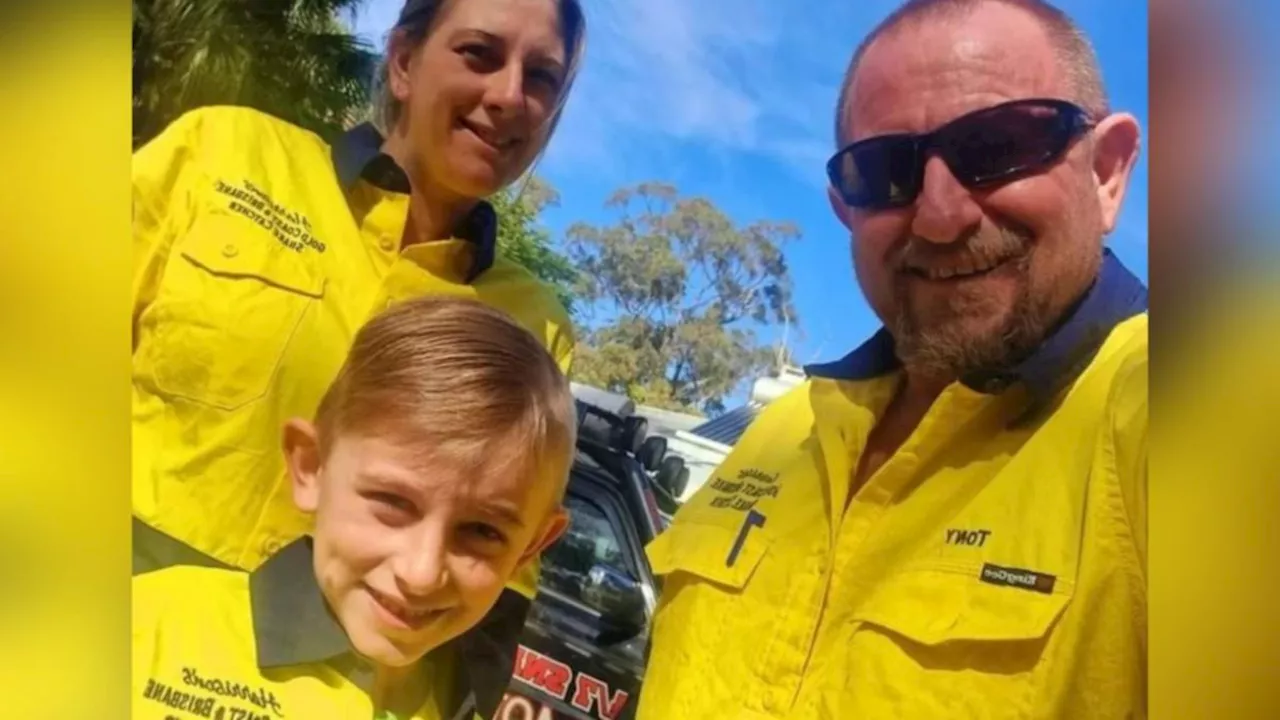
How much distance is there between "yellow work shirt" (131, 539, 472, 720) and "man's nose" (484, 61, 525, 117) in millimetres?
726

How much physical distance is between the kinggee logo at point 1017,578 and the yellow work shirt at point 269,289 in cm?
66

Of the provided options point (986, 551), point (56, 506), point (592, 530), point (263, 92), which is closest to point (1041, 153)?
point (986, 551)

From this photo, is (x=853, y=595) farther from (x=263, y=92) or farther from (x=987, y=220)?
(x=263, y=92)

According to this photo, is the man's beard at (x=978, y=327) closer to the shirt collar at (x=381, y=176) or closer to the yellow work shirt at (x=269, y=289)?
the yellow work shirt at (x=269, y=289)

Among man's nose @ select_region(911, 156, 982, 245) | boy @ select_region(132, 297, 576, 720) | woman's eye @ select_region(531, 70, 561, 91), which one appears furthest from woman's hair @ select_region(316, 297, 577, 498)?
man's nose @ select_region(911, 156, 982, 245)

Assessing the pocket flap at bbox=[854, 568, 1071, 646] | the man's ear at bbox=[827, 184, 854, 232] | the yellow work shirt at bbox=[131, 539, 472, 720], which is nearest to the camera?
the pocket flap at bbox=[854, 568, 1071, 646]

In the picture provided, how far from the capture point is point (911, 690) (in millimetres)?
1522

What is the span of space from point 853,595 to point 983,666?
19cm

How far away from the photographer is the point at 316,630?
1.73 metres

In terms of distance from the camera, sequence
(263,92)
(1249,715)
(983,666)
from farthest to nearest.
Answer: (263,92), (1249,715), (983,666)

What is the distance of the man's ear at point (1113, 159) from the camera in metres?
1.54

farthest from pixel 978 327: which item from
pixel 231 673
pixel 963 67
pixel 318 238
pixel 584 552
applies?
pixel 231 673

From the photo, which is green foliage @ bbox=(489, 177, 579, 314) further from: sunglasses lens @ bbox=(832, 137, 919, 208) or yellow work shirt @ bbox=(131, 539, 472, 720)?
yellow work shirt @ bbox=(131, 539, 472, 720)

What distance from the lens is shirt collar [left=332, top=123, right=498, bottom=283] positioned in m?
1.73
